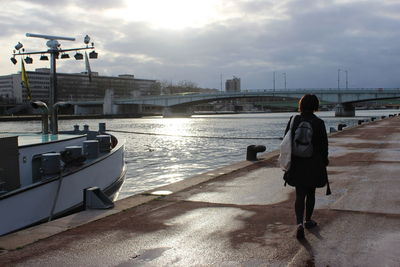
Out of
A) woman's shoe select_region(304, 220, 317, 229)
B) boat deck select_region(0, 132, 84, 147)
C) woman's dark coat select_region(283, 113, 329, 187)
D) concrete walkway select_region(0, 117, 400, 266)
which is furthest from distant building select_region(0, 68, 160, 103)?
woman's dark coat select_region(283, 113, 329, 187)

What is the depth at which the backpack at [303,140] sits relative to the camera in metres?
5.67

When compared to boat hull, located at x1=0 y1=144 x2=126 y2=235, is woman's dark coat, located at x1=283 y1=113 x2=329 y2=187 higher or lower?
higher

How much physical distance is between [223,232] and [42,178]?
5394 millimetres

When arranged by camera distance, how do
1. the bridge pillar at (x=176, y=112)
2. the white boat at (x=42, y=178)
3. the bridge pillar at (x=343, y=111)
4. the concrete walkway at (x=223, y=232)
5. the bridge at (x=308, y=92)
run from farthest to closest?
the bridge pillar at (x=176, y=112) < the bridge pillar at (x=343, y=111) < the bridge at (x=308, y=92) < the white boat at (x=42, y=178) < the concrete walkway at (x=223, y=232)

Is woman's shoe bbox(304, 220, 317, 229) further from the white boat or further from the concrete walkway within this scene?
the white boat

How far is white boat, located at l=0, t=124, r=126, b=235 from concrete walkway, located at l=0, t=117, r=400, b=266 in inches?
83.1

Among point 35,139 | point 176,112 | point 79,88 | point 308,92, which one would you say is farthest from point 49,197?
point 79,88

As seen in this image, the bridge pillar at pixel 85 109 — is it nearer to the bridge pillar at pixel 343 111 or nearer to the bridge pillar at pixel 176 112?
the bridge pillar at pixel 176 112

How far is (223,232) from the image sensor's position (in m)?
6.30

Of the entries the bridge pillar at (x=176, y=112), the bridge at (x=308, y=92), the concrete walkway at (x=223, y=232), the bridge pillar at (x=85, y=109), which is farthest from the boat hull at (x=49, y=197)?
the bridge pillar at (x=85, y=109)

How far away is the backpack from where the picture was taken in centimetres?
567

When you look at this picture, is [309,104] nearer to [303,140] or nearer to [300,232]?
[303,140]

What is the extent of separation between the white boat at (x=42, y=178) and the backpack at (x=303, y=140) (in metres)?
4.86

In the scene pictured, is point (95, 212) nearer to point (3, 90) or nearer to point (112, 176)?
point (112, 176)
